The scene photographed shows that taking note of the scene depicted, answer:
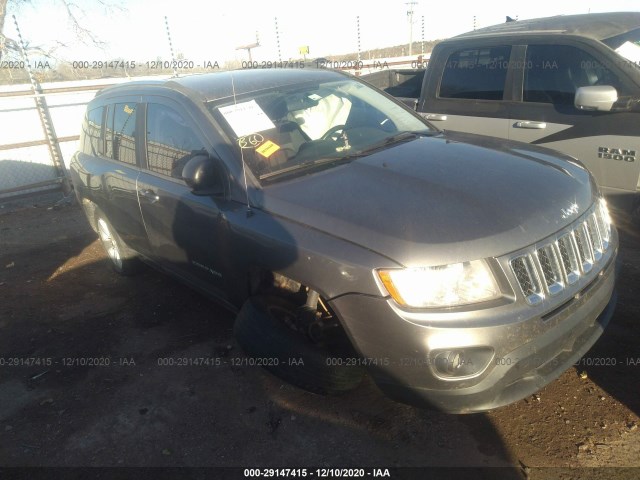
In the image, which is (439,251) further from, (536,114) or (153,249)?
(536,114)

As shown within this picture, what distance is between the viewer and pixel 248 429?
9.07 feet

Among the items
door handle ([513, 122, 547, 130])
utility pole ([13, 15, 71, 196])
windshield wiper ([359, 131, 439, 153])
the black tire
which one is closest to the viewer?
the black tire

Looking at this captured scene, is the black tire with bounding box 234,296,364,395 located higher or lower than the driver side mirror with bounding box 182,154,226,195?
lower

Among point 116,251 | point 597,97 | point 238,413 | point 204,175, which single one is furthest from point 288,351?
point 597,97

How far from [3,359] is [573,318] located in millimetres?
4034

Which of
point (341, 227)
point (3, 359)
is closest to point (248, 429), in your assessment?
point (341, 227)

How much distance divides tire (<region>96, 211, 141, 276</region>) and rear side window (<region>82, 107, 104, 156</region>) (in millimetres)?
630

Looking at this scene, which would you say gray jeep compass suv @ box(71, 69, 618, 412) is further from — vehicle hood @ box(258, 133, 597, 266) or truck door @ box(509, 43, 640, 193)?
truck door @ box(509, 43, 640, 193)

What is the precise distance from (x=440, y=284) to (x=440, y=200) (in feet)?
1.58

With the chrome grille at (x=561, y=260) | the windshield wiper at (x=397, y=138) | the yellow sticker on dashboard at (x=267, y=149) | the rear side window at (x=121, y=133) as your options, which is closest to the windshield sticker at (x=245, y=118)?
the yellow sticker on dashboard at (x=267, y=149)

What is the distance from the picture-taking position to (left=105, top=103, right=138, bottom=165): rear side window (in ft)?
12.8

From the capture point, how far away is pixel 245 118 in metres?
3.11

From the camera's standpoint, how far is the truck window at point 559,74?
13.5ft

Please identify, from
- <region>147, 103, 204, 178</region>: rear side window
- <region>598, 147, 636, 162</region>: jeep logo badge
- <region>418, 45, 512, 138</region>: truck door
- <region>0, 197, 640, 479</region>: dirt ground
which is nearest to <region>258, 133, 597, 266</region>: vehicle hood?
<region>147, 103, 204, 178</region>: rear side window
